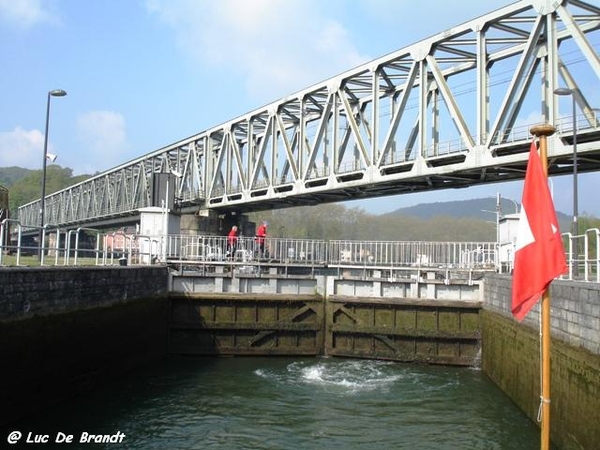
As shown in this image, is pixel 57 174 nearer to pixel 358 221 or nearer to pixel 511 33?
pixel 358 221

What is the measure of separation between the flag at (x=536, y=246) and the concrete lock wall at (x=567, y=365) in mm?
4872

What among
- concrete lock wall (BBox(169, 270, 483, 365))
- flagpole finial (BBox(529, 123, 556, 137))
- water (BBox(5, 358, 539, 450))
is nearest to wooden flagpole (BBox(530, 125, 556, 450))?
flagpole finial (BBox(529, 123, 556, 137))

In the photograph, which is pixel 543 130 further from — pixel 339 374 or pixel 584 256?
pixel 339 374

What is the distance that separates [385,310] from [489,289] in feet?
12.9

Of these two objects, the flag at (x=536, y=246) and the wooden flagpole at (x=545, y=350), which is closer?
the wooden flagpole at (x=545, y=350)

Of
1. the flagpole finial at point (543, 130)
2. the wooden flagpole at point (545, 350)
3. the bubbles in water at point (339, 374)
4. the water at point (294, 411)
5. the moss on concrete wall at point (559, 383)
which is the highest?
the flagpole finial at point (543, 130)

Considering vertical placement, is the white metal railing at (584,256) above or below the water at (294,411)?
above

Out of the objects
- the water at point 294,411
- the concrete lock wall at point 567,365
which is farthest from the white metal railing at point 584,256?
the water at point 294,411

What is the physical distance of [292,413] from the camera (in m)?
14.0

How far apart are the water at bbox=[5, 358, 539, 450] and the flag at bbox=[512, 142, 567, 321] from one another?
24.2 ft

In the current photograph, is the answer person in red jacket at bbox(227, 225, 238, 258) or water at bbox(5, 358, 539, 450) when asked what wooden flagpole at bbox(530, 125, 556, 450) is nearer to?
water at bbox(5, 358, 539, 450)

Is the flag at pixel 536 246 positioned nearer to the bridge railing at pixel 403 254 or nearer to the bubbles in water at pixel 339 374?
the bubbles in water at pixel 339 374

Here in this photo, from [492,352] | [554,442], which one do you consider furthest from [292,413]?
[492,352]

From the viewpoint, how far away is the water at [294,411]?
12.0 meters
